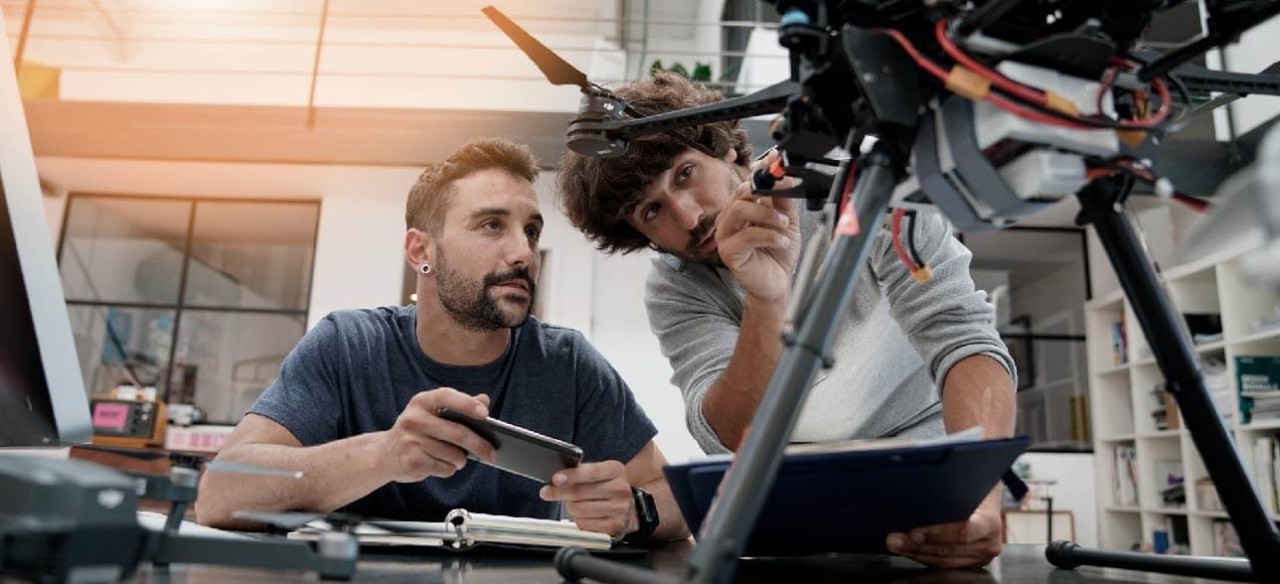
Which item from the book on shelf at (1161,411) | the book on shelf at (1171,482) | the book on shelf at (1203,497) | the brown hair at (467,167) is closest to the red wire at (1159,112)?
the brown hair at (467,167)

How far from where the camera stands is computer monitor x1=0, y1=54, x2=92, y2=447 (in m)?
0.52

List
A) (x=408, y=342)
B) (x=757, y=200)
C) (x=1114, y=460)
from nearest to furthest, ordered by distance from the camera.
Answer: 1. (x=757, y=200)
2. (x=408, y=342)
3. (x=1114, y=460)

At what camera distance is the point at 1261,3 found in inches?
15.9

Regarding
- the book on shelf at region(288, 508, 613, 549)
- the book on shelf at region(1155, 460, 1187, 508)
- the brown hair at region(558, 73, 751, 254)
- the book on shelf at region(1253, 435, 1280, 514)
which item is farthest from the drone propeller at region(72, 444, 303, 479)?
the book on shelf at region(1155, 460, 1187, 508)

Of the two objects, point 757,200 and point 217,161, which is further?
point 217,161

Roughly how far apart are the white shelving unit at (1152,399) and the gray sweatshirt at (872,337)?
8.21 ft

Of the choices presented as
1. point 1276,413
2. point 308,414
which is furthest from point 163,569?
point 1276,413

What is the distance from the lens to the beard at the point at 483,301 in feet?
4.42

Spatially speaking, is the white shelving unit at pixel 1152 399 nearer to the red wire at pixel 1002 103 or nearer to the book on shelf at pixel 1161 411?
the book on shelf at pixel 1161 411

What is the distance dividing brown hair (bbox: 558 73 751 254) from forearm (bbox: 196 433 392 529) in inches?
20.2

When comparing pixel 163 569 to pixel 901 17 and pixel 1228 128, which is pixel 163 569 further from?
pixel 1228 128

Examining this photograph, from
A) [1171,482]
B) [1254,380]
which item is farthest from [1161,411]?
[1254,380]

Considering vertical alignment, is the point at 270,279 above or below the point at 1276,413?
above

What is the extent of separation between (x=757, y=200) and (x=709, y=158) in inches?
16.7
